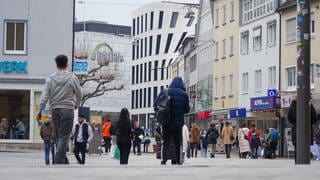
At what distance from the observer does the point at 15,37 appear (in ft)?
137

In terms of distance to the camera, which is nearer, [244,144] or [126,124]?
[126,124]

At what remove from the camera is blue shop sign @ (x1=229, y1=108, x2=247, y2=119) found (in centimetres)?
6044

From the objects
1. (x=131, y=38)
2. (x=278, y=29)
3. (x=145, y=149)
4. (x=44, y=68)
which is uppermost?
(x=131, y=38)

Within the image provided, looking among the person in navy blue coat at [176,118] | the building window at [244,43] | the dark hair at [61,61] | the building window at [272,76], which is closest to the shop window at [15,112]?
the building window at [272,76]

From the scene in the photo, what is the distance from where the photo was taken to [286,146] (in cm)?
5088

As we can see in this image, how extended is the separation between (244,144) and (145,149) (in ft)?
76.7

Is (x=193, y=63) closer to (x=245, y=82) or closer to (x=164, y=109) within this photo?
(x=245, y=82)

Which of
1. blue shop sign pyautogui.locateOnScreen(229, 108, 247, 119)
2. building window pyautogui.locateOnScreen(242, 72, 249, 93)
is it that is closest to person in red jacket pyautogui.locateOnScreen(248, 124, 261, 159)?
blue shop sign pyautogui.locateOnScreen(229, 108, 247, 119)

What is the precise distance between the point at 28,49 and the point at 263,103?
19.2 meters

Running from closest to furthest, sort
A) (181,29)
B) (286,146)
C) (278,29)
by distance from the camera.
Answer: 1. (286,146)
2. (278,29)
3. (181,29)

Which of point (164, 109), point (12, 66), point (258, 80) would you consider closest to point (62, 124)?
point (164, 109)

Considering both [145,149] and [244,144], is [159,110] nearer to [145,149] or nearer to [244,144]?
[244,144]

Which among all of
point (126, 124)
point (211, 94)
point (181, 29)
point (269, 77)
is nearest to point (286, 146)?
point (269, 77)

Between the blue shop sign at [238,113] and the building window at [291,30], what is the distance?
8526 millimetres
